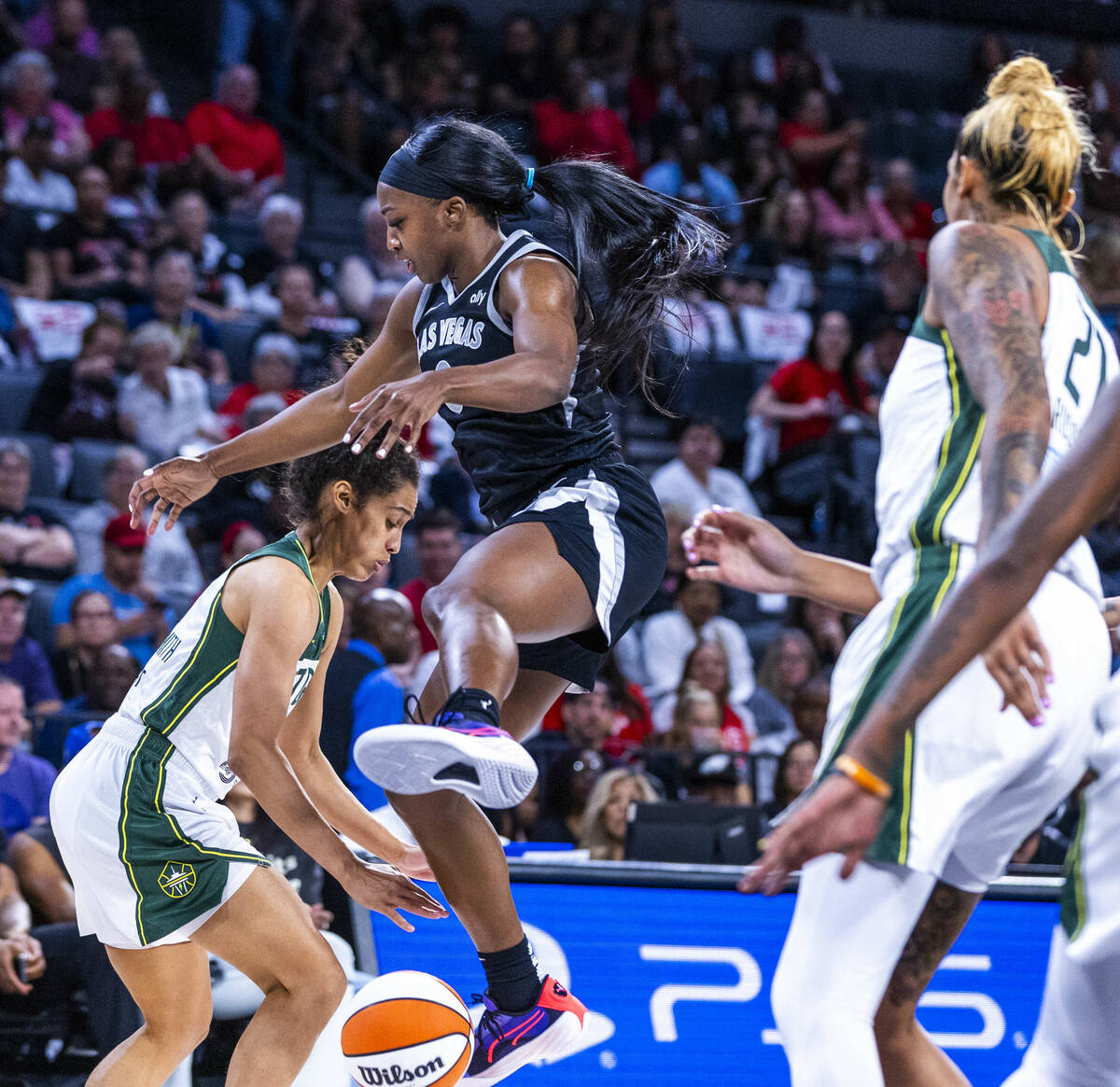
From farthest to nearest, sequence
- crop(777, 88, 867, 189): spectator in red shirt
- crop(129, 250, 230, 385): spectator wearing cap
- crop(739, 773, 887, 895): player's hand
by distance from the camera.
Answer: crop(777, 88, 867, 189): spectator in red shirt < crop(129, 250, 230, 385): spectator wearing cap < crop(739, 773, 887, 895): player's hand

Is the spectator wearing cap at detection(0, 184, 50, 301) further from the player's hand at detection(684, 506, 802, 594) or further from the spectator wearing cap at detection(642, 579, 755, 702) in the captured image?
the player's hand at detection(684, 506, 802, 594)

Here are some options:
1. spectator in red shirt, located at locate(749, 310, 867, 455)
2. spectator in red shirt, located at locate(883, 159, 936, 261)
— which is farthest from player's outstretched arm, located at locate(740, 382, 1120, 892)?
spectator in red shirt, located at locate(883, 159, 936, 261)

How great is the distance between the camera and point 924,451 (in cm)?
256

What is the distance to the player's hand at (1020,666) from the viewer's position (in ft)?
7.16

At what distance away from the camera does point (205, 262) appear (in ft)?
30.8

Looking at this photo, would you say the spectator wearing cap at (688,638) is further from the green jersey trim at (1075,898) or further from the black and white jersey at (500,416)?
the green jersey trim at (1075,898)

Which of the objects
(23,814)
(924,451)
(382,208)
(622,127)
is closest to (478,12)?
(622,127)

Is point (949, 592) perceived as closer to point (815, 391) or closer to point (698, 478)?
point (698, 478)

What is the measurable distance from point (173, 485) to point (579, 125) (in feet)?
29.4

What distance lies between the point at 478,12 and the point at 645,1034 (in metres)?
11.6

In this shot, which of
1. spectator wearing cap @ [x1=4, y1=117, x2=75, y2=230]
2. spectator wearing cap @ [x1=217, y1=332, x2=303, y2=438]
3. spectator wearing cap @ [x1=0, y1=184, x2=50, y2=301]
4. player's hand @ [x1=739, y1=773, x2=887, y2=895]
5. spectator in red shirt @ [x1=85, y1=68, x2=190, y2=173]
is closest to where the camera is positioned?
player's hand @ [x1=739, y1=773, x2=887, y2=895]

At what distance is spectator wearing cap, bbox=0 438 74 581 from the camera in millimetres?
7062

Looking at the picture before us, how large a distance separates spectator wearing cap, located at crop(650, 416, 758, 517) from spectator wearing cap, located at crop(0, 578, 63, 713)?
Answer: 3663 millimetres

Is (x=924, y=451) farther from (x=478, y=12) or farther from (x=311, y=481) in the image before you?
(x=478, y=12)
